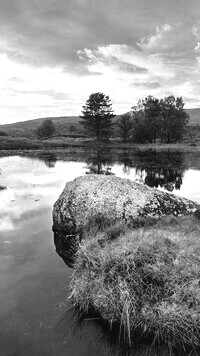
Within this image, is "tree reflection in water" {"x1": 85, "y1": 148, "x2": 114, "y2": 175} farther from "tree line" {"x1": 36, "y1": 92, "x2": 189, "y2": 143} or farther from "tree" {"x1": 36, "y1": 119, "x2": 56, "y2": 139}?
"tree" {"x1": 36, "y1": 119, "x2": 56, "y2": 139}

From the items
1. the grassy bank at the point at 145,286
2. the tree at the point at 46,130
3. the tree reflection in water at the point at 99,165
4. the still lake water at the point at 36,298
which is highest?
the tree at the point at 46,130

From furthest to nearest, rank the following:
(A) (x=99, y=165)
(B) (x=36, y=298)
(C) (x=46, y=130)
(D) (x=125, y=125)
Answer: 1. (C) (x=46, y=130)
2. (D) (x=125, y=125)
3. (A) (x=99, y=165)
4. (B) (x=36, y=298)

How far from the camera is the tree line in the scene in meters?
91.6

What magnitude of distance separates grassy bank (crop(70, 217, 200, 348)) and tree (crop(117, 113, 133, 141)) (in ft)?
308

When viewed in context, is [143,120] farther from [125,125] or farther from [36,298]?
[36,298]

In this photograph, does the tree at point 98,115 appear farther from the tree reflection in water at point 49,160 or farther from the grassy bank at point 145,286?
the grassy bank at point 145,286

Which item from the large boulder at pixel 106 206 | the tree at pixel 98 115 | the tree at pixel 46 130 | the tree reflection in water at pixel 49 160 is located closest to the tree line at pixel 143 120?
the tree at pixel 98 115

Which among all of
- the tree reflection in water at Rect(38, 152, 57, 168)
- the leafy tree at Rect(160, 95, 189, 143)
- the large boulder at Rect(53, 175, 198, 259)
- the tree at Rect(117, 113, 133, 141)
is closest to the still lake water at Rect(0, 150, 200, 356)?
the large boulder at Rect(53, 175, 198, 259)

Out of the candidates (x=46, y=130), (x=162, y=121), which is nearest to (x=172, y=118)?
(x=162, y=121)

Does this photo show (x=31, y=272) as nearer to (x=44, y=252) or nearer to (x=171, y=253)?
(x=44, y=252)

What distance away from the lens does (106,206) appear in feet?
37.2

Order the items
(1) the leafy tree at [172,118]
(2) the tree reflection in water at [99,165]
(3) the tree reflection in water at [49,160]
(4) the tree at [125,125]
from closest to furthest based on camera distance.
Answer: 1. (2) the tree reflection in water at [99,165]
2. (3) the tree reflection in water at [49,160]
3. (1) the leafy tree at [172,118]
4. (4) the tree at [125,125]

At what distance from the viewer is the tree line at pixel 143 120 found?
9162 cm

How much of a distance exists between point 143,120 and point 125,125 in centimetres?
702
